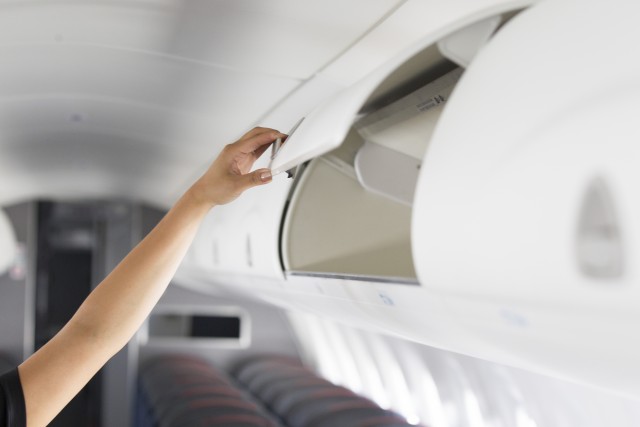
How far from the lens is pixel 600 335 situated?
50.3 inches

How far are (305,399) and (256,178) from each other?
5320 millimetres

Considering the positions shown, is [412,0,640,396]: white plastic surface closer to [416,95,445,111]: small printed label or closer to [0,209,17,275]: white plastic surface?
[416,95,445,111]: small printed label

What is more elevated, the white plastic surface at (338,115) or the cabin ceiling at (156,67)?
the cabin ceiling at (156,67)

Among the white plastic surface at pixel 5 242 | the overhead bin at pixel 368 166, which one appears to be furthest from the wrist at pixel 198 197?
the white plastic surface at pixel 5 242

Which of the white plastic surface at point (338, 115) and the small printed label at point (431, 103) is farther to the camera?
the small printed label at point (431, 103)

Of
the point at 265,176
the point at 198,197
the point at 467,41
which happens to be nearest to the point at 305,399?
Answer: the point at 198,197

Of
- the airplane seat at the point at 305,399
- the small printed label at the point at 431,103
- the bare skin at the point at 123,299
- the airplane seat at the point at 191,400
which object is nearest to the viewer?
the bare skin at the point at 123,299

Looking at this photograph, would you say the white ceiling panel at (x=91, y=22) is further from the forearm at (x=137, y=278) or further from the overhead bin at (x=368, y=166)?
the forearm at (x=137, y=278)

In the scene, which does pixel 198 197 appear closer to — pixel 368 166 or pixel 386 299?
pixel 386 299

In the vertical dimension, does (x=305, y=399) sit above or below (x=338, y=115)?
below

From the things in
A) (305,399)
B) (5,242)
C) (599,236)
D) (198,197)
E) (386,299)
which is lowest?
(305,399)

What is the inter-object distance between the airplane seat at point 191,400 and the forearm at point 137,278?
385cm

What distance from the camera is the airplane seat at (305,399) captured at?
598 centimetres

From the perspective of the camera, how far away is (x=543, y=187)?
1245 mm
